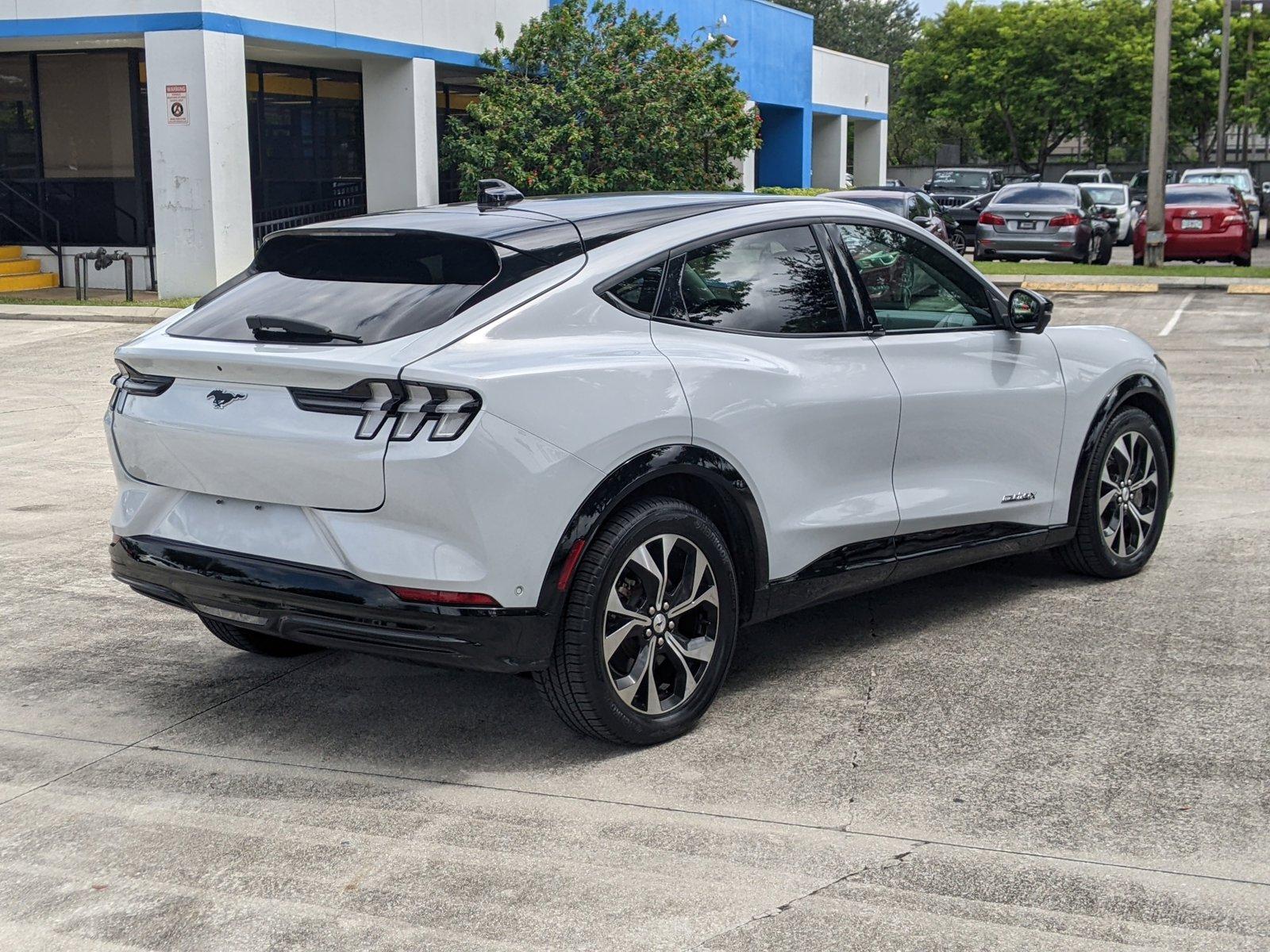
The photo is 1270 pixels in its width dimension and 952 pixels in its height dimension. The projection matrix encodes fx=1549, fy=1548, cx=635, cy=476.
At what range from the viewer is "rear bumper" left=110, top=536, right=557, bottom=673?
433cm

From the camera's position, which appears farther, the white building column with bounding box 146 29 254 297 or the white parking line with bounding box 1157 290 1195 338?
the white building column with bounding box 146 29 254 297

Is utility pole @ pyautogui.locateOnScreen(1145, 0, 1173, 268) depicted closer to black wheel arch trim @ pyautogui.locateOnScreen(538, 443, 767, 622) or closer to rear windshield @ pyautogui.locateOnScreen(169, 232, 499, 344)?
black wheel arch trim @ pyautogui.locateOnScreen(538, 443, 767, 622)

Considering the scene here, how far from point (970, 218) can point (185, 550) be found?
35682 mm

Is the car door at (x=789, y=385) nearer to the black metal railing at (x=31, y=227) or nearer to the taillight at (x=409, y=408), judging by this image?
the taillight at (x=409, y=408)

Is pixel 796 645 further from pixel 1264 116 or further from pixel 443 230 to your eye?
pixel 1264 116

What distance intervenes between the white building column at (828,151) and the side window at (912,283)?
44993 millimetres

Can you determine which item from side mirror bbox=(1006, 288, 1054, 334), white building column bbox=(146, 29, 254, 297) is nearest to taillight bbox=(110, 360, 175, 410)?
side mirror bbox=(1006, 288, 1054, 334)

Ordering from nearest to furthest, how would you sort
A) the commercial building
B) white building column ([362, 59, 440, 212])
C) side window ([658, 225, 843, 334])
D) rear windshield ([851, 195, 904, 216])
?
1. side window ([658, 225, 843, 334])
2. the commercial building
3. rear windshield ([851, 195, 904, 216])
4. white building column ([362, 59, 440, 212])

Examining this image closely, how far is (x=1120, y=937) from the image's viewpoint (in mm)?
3498

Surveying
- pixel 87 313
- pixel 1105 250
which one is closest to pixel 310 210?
pixel 87 313

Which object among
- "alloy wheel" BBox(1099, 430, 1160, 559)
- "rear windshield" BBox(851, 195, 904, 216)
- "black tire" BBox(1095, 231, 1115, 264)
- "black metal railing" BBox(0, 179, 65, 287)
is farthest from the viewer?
"black tire" BBox(1095, 231, 1115, 264)

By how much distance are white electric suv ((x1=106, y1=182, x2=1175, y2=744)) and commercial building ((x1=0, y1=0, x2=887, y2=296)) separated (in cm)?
1755

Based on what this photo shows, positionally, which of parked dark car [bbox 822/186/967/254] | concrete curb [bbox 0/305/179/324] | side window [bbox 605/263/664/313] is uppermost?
parked dark car [bbox 822/186/967/254]

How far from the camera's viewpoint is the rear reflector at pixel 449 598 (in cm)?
431
